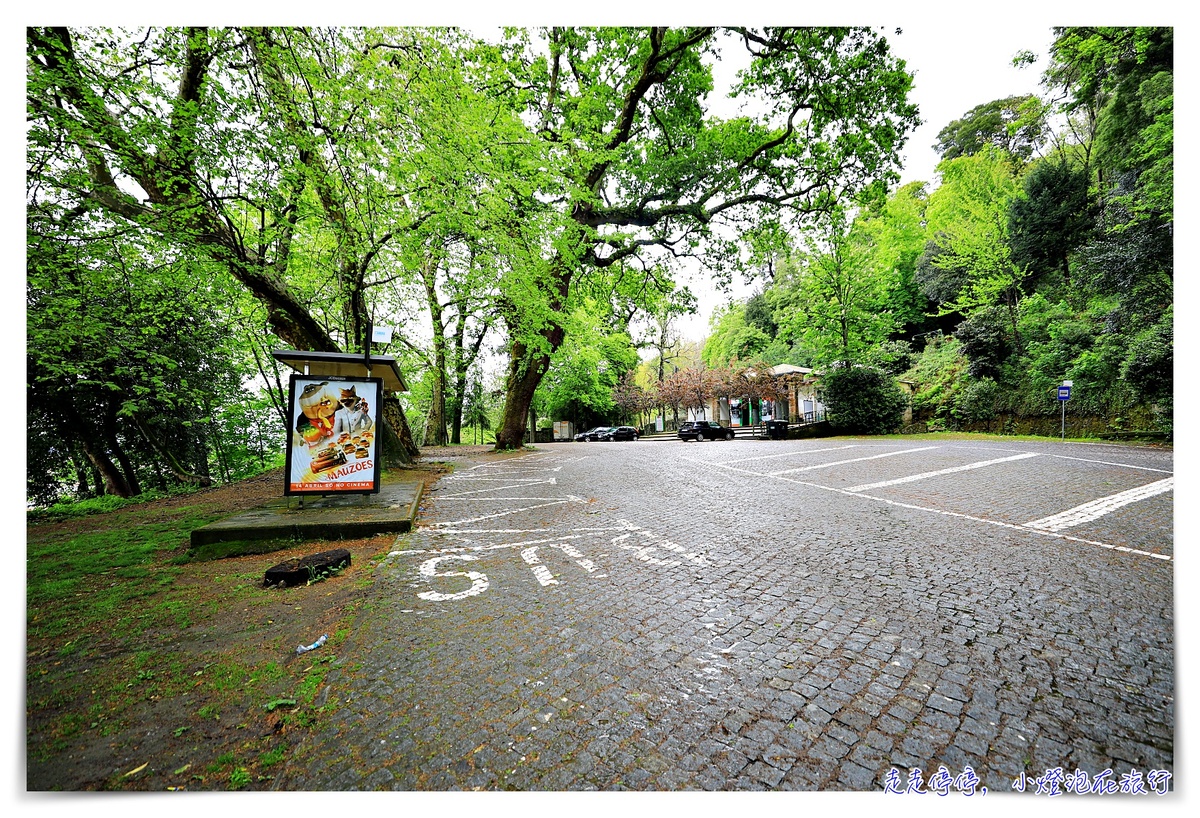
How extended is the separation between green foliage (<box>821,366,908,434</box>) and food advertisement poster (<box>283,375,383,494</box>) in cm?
2124

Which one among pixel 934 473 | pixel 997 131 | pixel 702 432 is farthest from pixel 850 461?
pixel 997 131

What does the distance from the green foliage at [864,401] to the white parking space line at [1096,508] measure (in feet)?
50.5

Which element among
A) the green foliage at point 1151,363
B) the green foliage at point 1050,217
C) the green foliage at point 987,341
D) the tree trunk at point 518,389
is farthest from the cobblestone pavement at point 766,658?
the green foliage at point 1050,217

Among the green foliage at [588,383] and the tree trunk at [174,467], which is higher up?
the green foliage at [588,383]

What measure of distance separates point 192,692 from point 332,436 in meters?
4.30

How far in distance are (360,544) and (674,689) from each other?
3920 mm

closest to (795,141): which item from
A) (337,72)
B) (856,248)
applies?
(856,248)

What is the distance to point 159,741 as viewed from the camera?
5.82 ft

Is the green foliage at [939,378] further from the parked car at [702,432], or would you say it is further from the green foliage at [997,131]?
the green foliage at [997,131]

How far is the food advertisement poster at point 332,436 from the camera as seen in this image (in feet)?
18.9

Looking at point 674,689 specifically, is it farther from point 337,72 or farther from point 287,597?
point 337,72

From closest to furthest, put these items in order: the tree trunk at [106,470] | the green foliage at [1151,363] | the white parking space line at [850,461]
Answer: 1. the white parking space line at [850,461]
2. the tree trunk at [106,470]
3. the green foliage at [1151,363]

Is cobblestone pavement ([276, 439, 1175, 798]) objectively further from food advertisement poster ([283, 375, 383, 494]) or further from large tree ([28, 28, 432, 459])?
large tree ([28, 28, 432, 459])

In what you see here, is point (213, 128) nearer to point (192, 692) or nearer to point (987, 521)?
point (192, 692)
